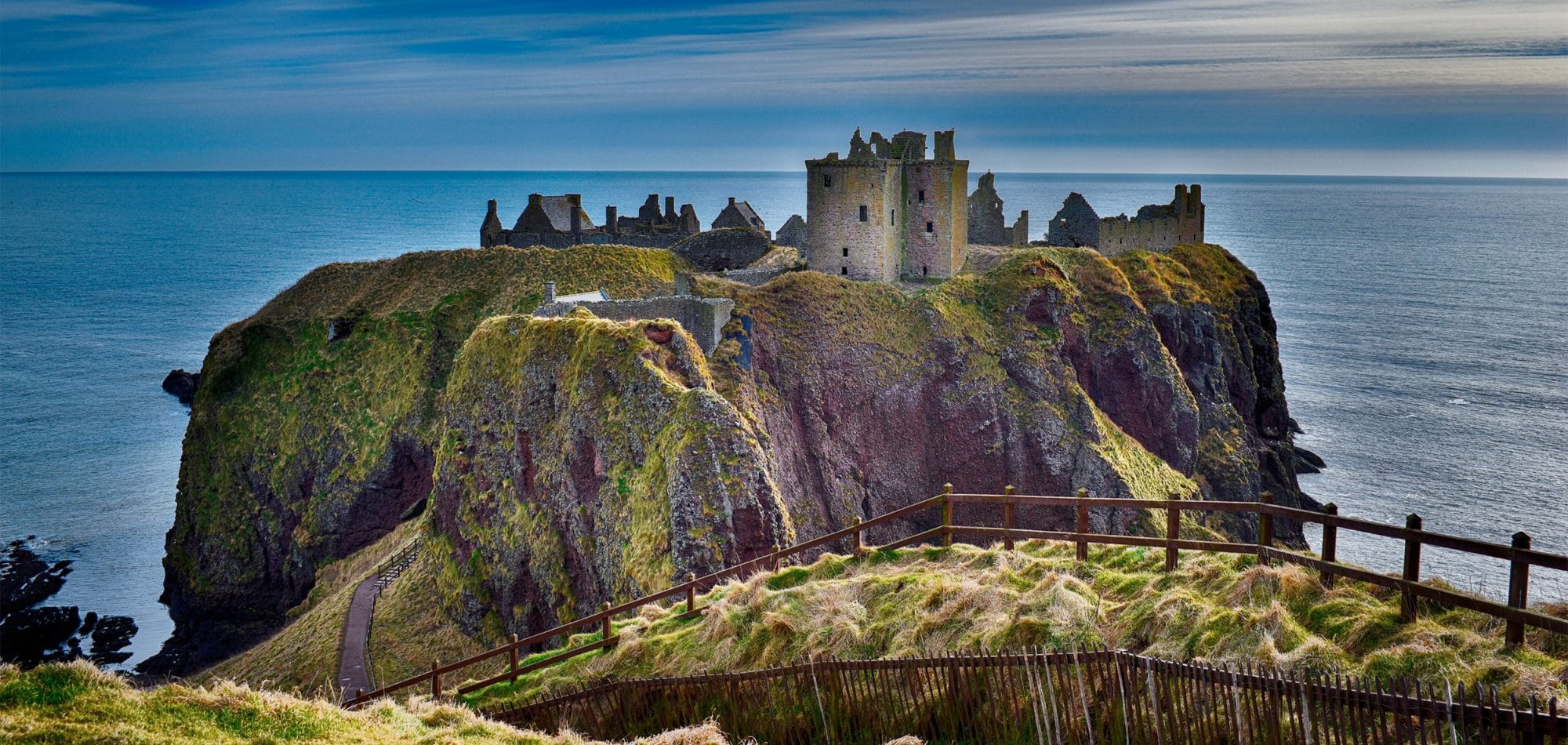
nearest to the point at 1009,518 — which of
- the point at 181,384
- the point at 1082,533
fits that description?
the point at 1082,533

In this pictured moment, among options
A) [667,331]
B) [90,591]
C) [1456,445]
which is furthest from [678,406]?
[1456,445]

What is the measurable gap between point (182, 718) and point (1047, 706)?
1231 cm

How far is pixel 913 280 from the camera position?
2990 inches

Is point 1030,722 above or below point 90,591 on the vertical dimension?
above

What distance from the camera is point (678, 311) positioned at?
5731cm

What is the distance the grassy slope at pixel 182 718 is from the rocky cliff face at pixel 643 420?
2017cm

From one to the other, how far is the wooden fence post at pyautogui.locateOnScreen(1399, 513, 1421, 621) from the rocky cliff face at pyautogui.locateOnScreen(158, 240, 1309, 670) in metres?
24.7

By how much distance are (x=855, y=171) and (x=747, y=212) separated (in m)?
39.4

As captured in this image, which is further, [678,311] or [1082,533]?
[678,311]

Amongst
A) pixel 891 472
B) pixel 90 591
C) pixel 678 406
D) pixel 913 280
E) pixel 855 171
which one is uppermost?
pixel 855 171

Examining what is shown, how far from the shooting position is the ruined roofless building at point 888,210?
73.1m

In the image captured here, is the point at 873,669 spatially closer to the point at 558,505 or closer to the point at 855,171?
the point at 558,505

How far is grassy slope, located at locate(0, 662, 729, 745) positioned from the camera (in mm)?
16016

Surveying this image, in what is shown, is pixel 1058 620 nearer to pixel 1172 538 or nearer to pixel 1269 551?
pixel 1172 538
